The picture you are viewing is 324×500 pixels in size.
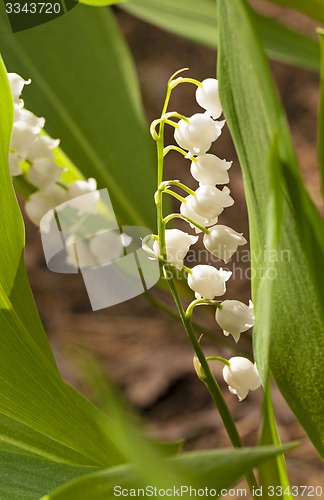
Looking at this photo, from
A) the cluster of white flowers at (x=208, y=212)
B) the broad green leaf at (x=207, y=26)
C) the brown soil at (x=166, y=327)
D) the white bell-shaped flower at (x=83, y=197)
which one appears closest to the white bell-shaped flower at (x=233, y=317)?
the cluster of white flowers at (x=208, y=212)

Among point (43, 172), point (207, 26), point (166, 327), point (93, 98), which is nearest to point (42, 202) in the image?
point (43, 172)

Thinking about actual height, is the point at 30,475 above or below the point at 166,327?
above

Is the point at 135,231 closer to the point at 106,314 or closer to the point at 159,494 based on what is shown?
the point at 159,494

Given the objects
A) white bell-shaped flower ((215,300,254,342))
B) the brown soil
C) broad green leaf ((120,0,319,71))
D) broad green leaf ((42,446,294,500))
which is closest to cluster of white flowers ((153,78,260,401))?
white bell-shaped flower ((215,300,254,342))

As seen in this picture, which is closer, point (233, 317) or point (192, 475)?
point (192, 475)

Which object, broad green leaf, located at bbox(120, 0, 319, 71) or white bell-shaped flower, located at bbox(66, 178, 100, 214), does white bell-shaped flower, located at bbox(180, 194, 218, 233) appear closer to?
white bell-shaped flower, located at bbox(66, 178, 100, 214)

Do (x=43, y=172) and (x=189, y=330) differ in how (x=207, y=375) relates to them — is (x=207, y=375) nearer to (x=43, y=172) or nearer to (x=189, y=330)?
(x=189, y=330)
